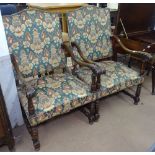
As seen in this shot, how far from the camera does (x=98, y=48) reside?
2.09m

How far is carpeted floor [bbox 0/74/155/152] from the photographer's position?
164 cm

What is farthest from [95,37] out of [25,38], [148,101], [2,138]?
[2,138]

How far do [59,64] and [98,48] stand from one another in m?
0.50

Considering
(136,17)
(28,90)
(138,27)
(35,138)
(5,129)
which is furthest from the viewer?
(138,27)

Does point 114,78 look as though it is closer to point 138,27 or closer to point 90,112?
point 90,112

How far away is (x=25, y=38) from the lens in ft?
5.41

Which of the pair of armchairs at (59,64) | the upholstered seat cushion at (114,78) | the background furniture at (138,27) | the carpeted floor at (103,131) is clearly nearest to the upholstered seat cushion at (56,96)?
the pair of armchairs at (59,64)

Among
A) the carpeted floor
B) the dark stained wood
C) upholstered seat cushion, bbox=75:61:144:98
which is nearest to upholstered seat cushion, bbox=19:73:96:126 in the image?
upholstered seat cushion, bbox=75:61:144:98

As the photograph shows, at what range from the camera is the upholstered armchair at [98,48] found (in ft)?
5.99

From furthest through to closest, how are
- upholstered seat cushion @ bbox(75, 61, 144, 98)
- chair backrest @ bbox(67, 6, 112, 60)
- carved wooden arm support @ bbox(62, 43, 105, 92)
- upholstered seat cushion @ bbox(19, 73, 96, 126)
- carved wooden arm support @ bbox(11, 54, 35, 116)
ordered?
chair backrest @ bbox(67, 6, 112, 60)
upholstered seat cushion @ bbox(75, 61, 144, 98)
carved wooden arm support @ bbox(62, 43, 105, 92)
upholstered seat cushion @ bbox(19, 73, 96, 126)
carved wooden arm support @ bbox(11, 54, 35, 116)

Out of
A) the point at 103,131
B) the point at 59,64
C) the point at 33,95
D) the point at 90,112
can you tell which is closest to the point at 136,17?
the point at 59,64

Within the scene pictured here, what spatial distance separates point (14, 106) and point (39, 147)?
45 cm

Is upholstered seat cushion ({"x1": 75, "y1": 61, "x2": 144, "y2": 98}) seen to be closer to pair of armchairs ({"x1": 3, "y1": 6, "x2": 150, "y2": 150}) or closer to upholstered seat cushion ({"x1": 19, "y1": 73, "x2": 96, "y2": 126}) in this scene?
pair of armchairs ({"x1": 3, "y1": 6, "x2": 150, "y2": 150})

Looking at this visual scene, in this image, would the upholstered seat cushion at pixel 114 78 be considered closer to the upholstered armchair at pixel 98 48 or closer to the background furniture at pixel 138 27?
the upholstered armchair at pixel 98 48
